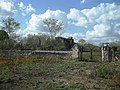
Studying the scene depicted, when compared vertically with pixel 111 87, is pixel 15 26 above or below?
above

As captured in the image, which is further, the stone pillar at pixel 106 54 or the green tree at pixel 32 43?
the green tree at pixel 32 43

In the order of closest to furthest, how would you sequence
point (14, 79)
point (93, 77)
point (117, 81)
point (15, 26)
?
point (117, 81), point (14, 79), point (93, 77), point (15, 26)

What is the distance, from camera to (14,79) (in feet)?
40.3

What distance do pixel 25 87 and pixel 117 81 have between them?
4152 millimetres

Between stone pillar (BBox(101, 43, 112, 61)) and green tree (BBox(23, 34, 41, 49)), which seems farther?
green tree (BBox(23, 34, 41, 49))

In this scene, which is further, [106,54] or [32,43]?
[32,43]

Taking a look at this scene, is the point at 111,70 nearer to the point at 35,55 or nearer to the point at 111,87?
the point at 111,87

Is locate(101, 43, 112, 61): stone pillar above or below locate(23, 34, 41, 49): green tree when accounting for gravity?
below

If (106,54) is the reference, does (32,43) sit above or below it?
above

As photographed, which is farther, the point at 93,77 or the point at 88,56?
the point at 88,56

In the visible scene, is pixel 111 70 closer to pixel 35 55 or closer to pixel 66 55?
pixel 66 55

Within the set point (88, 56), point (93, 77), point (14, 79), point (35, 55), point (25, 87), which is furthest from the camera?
point (35, 55)

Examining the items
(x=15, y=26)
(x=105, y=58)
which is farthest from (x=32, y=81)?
(x=15, y=26)

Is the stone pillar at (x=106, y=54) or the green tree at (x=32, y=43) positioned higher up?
the green tree at (x=32, y=43)
